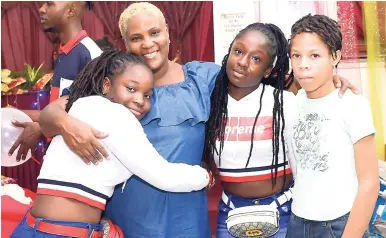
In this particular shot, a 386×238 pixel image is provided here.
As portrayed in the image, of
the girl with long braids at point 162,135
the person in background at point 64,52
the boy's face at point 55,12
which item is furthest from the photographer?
the boy's face at point 55,12

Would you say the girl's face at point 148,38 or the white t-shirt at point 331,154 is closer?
the white t-shirt at point 331,154

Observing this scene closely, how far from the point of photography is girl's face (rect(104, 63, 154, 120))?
188 centimetres

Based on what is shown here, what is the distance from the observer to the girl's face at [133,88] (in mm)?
1881

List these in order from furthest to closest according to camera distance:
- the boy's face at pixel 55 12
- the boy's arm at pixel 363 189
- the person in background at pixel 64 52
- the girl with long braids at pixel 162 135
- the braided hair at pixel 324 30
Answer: the boy's face at pixel 55 12, the person in background at pixel 64 52, the girl with long braids at pixel 162 135, the braided hair at pixel 324 30, the boy's arm at pixel 363 189

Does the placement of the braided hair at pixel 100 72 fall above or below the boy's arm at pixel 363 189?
above

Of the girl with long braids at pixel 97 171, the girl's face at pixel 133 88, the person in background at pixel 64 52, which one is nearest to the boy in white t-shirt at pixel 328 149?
the girl with long braids at pixel 97 171

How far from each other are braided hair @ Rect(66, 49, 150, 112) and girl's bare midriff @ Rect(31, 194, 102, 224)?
389mm

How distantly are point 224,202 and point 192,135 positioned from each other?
0.31m

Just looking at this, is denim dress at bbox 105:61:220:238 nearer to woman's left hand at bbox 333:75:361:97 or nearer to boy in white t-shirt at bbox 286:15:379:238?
boy in white t-shirt at bbox 286:15:379:238

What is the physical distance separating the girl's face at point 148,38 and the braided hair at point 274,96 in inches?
10.5

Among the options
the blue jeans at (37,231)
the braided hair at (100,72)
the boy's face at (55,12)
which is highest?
the boy's face at (55,12)

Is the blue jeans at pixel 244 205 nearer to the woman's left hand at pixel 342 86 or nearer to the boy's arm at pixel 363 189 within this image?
the boy's arm at pixel 363 189

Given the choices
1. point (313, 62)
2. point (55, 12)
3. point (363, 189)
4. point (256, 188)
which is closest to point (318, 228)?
point (363, 189)

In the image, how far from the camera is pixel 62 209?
1741 millimetres
